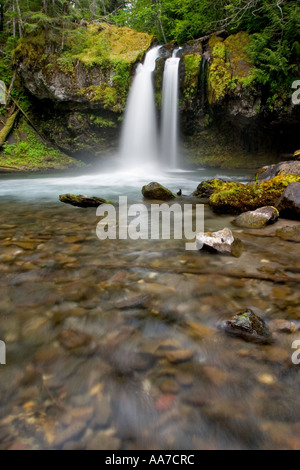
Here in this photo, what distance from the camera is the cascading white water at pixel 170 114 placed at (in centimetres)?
1215

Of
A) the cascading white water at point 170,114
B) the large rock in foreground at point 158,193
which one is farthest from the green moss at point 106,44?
the large rock in foreground at point 158,193

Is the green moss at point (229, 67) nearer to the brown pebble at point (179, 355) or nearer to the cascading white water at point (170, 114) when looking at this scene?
the cascading white water at point (170, 114)

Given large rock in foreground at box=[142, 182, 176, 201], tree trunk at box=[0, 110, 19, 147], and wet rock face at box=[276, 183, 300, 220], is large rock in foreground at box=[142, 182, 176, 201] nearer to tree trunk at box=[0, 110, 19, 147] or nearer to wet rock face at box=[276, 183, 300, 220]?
wet rock face at box=[276, 183, 300, 220]

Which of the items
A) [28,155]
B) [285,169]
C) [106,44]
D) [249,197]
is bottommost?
[249,197]

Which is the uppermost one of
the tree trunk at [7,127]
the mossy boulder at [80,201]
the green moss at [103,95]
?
the green moss at [103,95]

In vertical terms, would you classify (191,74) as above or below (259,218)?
→ above

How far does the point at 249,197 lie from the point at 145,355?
408cm

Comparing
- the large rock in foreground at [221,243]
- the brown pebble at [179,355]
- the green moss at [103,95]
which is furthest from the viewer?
the green moss at [103,95]

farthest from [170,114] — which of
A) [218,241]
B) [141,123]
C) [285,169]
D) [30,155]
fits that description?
[218,241]

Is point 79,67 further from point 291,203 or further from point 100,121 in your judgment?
point 291,203

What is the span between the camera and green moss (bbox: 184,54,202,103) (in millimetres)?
11492

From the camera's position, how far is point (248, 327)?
5.22ft

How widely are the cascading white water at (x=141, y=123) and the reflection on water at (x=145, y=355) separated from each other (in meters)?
12.6

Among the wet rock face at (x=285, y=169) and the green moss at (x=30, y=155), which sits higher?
the green moss at (x=30, y=155)
